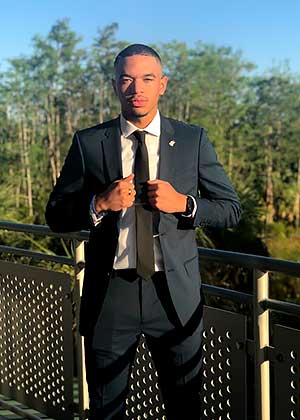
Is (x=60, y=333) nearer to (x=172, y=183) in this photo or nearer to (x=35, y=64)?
(x=172, y=183)

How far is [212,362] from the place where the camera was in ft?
9.77

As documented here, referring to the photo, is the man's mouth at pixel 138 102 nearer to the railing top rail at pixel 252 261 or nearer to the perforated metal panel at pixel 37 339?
the railing top rail at pixel 252 261

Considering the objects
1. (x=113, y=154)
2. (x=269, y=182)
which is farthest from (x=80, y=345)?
(x=269, y=182)

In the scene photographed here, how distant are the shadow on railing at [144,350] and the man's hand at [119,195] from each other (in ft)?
1.91

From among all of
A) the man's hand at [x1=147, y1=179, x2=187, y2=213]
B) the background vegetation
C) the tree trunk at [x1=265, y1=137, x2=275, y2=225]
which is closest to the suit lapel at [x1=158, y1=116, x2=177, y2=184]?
the man's hand at [x1=147, y1=179, x2=187, y2=213]

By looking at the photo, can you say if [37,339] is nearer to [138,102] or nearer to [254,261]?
[254,261]

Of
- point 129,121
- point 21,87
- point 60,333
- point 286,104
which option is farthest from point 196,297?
point 286,104

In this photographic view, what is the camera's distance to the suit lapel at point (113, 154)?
A: 242 cm

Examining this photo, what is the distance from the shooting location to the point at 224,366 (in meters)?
2.93

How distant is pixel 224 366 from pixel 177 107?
29.1 meters

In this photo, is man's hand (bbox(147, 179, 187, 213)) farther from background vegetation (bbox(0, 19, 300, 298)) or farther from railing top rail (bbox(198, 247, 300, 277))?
background vegetation (bbox(0, 19, 300, 298))

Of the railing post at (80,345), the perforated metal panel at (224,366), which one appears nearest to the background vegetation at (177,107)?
the railing post at (80,345)

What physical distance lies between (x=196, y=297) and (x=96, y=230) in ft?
1.18

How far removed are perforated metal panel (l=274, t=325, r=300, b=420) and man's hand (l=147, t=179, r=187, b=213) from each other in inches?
25.1
